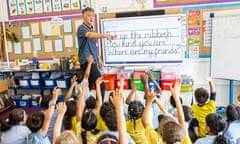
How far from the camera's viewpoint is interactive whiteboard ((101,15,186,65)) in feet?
13.3

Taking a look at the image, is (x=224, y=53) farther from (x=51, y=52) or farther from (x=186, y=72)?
(x=51, y=52)

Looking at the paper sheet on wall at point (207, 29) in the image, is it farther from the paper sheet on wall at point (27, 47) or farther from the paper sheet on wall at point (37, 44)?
the paper sheet on wall at point (27, 47)

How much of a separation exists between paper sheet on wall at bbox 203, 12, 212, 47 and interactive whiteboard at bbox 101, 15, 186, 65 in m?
0.29

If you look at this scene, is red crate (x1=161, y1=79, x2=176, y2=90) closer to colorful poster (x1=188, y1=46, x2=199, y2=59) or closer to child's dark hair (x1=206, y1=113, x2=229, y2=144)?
colorful poster (x1=188, y1=46, x2=199, y2=59)

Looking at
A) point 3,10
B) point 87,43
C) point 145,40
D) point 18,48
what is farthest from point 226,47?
point 3,10

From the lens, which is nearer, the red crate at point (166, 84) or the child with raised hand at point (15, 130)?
the child with raised hand at point (15, 130)

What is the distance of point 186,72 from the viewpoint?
4172 mm

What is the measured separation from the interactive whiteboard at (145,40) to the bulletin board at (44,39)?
2.18 feet

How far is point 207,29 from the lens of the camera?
3.97 meters

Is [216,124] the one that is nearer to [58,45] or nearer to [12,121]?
[12,121]

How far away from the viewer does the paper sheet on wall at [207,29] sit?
12.9 feet

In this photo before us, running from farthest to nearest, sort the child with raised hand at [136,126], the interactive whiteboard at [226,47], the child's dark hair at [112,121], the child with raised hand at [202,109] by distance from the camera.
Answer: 1. the interactive whiteboard at [226,47]
2. the child with raised hand at [202,109]
3. the child with raised hand at [136,126]
4. the child's dark hair at [112,121]

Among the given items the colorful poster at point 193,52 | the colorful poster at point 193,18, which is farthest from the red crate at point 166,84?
the colorful poster at point 193,18

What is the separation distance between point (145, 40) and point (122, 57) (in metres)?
0.46
